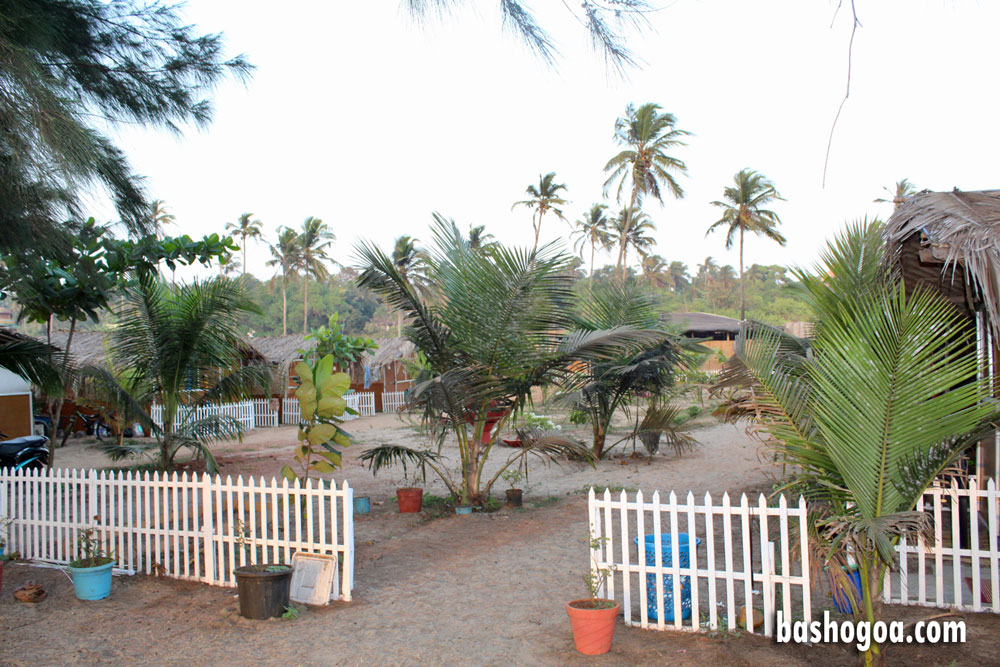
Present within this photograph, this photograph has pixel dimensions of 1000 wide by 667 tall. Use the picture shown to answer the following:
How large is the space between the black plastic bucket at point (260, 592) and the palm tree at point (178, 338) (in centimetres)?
564

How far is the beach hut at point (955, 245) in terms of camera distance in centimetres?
448

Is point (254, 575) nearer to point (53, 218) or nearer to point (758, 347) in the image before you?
point (53, 218)

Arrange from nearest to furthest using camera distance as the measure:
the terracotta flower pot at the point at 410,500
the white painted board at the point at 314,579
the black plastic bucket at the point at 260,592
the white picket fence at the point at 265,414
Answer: the black plastic bucket at the point at 260,592, the white painted board at the point at 314,579, the terracotta flower pot at the point at 410,500, the white picket fence at the point at 265,414

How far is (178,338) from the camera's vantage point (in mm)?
11117

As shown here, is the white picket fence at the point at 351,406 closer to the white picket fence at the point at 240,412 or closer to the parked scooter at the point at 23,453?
the white picket fence at the point at 240,412

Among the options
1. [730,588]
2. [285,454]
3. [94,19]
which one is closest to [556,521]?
[730,588]

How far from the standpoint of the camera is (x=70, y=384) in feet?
28.0

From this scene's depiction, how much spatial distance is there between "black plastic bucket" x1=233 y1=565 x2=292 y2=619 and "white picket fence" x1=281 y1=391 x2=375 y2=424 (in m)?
19.8

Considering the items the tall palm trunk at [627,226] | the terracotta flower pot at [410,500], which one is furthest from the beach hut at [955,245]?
the tall palm trunk at [627,226]

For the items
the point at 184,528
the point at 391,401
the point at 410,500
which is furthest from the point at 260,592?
the point at 391,401

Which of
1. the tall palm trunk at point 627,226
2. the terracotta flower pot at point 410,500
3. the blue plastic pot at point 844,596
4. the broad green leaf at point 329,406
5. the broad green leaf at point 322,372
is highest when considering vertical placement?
the tall palm trunk at point 627,226

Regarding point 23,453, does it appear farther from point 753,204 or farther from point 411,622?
point 753,204

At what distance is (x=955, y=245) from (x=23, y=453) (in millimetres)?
13778

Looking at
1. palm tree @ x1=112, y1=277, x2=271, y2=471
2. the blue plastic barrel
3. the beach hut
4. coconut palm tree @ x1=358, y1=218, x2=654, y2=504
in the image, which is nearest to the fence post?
coconut palm tree @ x1=358, y1=218, x2=654, y2=504
